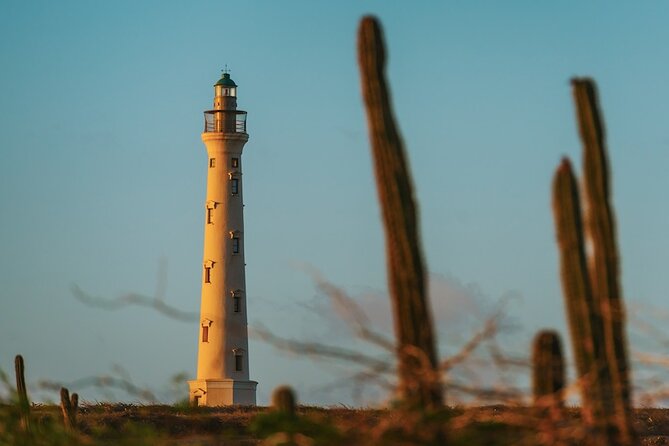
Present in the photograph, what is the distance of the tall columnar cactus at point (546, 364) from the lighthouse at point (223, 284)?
1755 inches

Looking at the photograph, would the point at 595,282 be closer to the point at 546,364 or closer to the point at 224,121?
the point at 546,364

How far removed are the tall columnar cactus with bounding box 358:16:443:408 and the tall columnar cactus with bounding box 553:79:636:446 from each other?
3.73ft

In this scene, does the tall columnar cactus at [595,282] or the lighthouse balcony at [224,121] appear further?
the lighthouse balcony at [224,121]

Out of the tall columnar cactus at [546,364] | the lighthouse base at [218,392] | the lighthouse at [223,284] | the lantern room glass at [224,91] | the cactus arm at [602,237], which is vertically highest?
the lantern room glass at [224,91]

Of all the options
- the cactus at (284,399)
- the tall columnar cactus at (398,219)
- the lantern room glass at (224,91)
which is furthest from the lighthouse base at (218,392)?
the tall columnar cactus at (398,219)

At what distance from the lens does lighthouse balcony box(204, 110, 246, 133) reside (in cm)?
→ 6072

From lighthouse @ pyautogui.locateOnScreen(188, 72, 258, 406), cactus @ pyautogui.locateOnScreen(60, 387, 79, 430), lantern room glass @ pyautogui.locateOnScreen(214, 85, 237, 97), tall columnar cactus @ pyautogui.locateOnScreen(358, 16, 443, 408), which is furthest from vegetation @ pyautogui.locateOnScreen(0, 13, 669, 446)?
lantern room glass @ pyautogui.locateOnScreen(214, 85, 237, 97)

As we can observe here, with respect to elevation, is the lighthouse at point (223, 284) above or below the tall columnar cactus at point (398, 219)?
above

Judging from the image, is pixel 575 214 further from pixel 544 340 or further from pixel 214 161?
pixel 214 161

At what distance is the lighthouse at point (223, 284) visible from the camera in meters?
57.3

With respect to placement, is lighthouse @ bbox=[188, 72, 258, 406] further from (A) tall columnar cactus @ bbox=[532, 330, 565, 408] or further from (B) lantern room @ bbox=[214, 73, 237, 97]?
(A) tall columnar cactus @ bbox=[532, 330, 565, 408]

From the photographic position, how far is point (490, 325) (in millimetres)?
10227

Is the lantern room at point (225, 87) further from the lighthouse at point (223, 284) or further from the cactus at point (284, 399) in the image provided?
the cactus at point (284, 399)

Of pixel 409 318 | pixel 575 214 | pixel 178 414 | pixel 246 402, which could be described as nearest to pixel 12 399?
pixel 409 318
